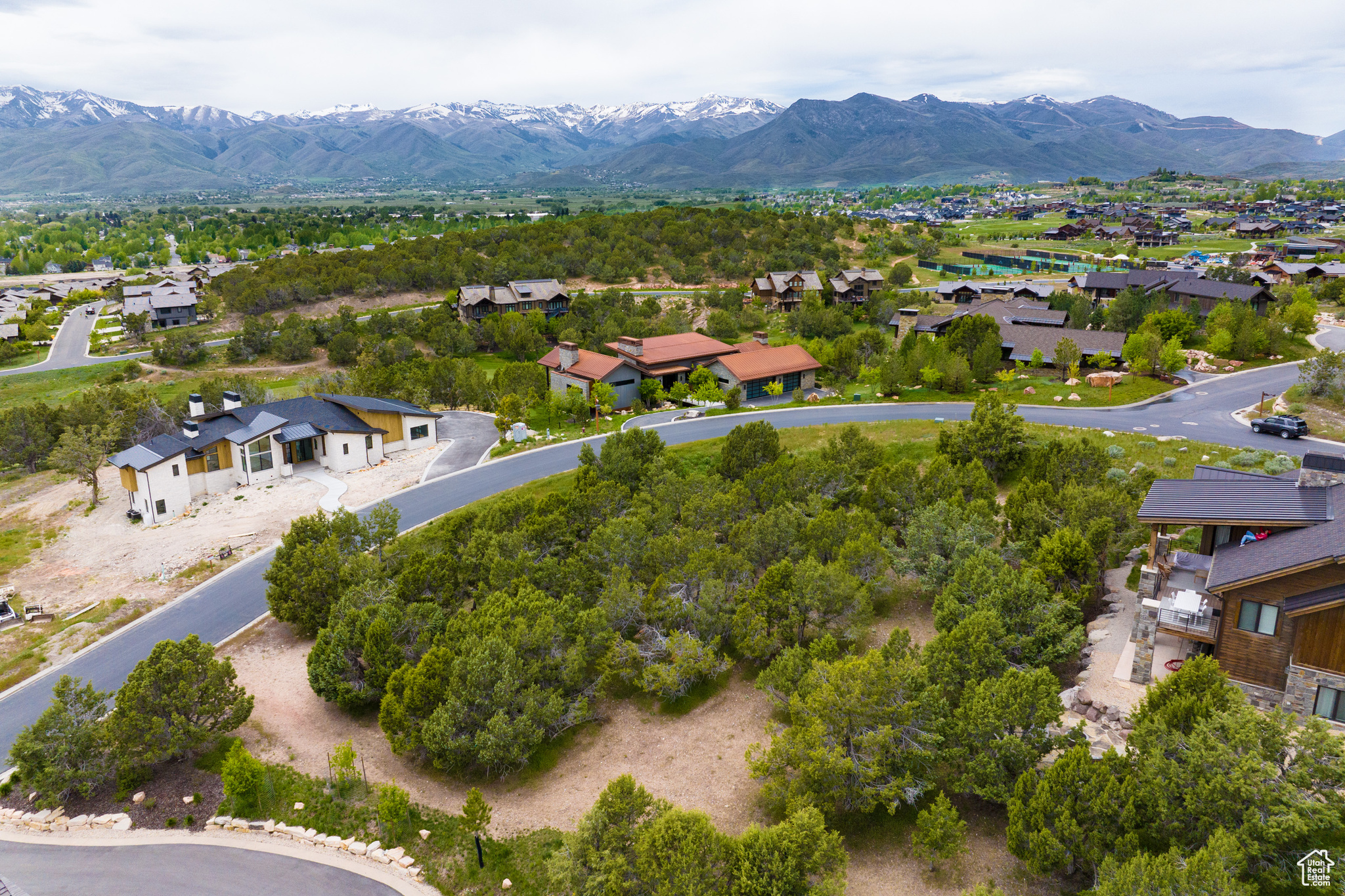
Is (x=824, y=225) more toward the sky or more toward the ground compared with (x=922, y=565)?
more toward the sky

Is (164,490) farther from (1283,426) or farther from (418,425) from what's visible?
(1283,426)

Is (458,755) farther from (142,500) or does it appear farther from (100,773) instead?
(142,500)

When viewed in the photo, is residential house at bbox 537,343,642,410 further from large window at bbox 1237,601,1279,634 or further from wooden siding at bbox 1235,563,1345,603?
wooden siding at bbox 1235,563,1345,603

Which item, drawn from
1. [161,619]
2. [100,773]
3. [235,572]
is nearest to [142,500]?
[235,572]

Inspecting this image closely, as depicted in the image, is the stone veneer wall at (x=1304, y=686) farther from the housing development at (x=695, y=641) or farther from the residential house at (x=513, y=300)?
the residential house at (x=513, y=300)

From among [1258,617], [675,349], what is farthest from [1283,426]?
[675,349]

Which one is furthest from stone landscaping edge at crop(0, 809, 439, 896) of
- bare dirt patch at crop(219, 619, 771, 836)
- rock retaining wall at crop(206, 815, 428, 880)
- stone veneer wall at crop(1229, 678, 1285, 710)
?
stone veneer wall at crop(1229, 678, 1285, 710)
